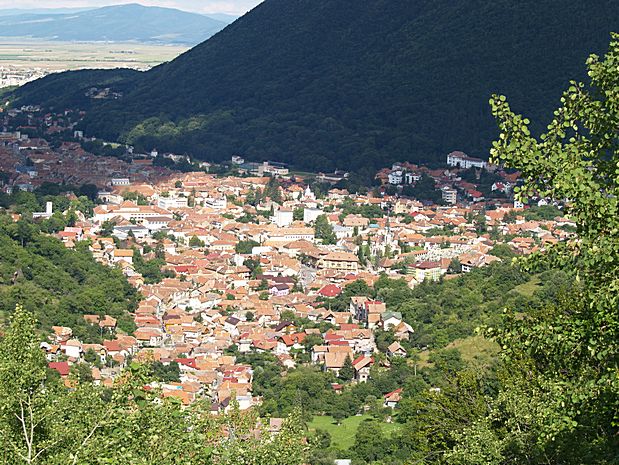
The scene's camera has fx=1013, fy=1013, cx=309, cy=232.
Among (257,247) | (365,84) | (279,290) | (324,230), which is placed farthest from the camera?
(365,84)

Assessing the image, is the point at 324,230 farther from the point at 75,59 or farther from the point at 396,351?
the point at 75,59

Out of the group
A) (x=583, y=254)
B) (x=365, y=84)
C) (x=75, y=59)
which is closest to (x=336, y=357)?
(x=583, y=254)

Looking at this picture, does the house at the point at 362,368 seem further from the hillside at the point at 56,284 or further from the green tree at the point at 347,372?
the hillside at the point at 56,284

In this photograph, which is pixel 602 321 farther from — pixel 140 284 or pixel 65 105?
pixel 65 105

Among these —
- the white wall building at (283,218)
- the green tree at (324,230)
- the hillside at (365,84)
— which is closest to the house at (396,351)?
the green tree at (324,230)

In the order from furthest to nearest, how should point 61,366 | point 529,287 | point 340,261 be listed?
point 340,261
point 529,287
point 61,366

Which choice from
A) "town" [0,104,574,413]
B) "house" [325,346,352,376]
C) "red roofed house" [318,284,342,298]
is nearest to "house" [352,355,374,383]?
"town" [0,104,574,413]

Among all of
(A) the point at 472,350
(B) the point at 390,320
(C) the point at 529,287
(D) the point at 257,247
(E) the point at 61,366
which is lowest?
(D) the point at 257,247

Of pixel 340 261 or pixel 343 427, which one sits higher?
pixel 340 261
